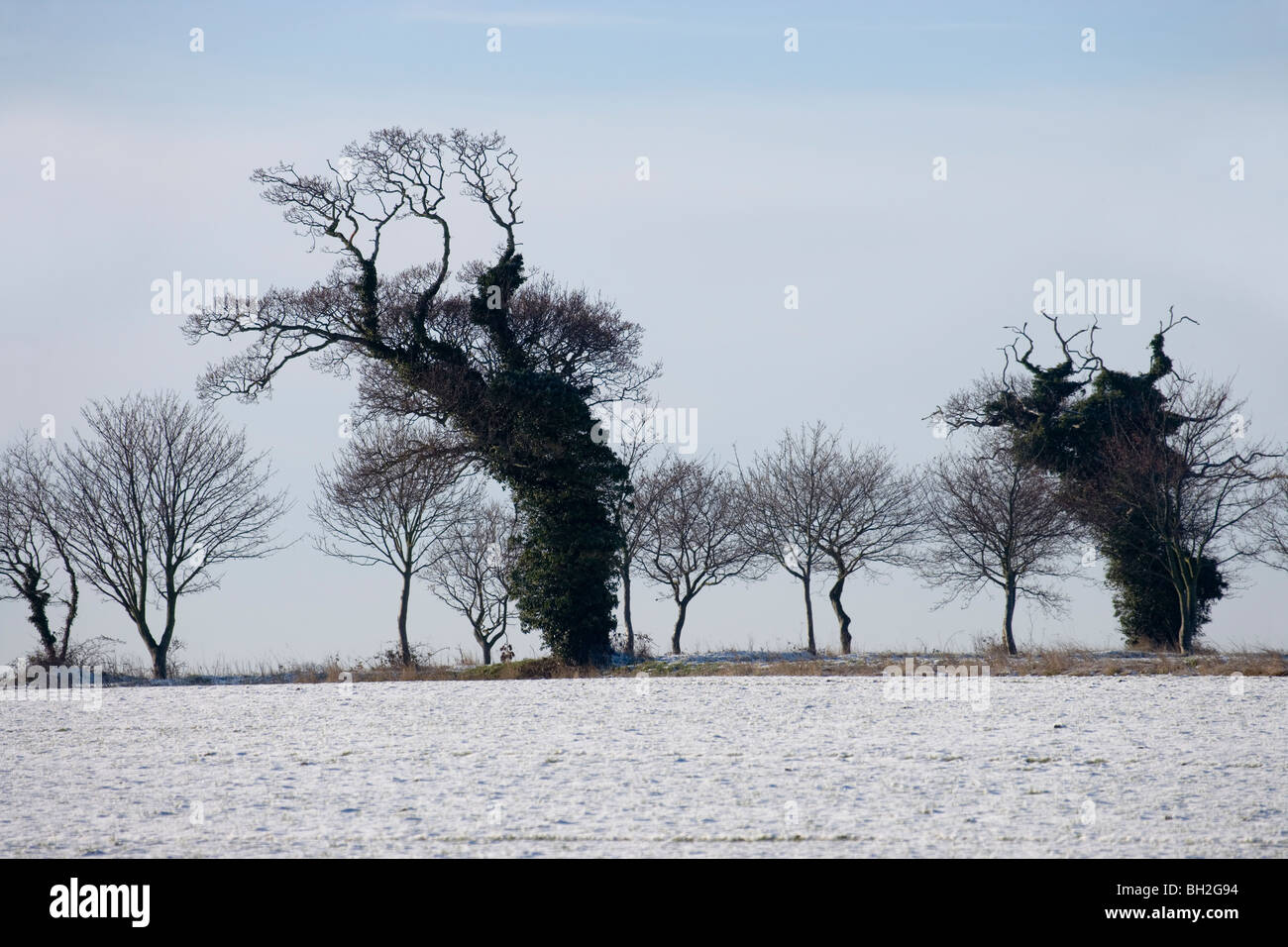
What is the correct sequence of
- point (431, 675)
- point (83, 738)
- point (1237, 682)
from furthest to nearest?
point (431, 675) → point (1237, 682) → point (83, 738)

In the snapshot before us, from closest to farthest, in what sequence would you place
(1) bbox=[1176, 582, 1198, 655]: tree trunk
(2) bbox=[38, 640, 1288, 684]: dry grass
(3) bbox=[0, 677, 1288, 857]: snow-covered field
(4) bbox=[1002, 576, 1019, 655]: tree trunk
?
(3) bbox=[0, 677, 1288, 857]: snow-covered field < (2) bbox=[38, 640, 1288, 684]: dry grass < (1) bbox=[1176, 582, 1198, 655]: tree trunk < (4) bbox=[1002, 576, 1019, 655]: tree trunk

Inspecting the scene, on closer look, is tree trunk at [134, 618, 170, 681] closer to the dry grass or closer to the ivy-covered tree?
the dry grass

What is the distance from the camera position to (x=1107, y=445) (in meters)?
36.1

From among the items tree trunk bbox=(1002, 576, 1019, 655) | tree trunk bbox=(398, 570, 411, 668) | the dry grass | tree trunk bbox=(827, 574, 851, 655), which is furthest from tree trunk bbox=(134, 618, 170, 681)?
tree trunk bbox=(1002, 576, 1019, 655)

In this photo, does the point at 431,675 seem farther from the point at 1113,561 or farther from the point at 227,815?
the point at 1113,561

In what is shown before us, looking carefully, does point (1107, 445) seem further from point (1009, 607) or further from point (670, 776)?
point (670, 776)

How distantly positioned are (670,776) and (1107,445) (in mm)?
27169

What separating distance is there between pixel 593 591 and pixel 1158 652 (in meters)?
16.1

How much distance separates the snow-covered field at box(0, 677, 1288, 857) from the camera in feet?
35.3

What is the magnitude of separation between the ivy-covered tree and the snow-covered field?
15208 mm

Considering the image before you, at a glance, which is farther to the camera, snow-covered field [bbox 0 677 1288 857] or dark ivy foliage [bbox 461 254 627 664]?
dark ivy foliage [bbox 461 254 627 664]
